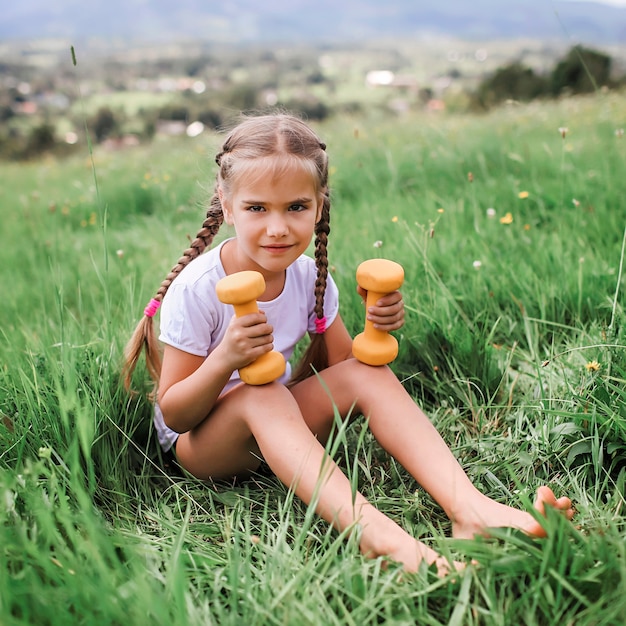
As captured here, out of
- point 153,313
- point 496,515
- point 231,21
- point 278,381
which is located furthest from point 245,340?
point 231,21

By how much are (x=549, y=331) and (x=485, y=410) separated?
408 millimetres

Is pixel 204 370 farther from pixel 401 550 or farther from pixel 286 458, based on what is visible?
pixel 401 550

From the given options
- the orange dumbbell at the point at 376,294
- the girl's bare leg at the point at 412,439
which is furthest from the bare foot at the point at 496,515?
the orange dumbbell at the point at 376,294

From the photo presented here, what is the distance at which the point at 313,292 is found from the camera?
184 centimetres

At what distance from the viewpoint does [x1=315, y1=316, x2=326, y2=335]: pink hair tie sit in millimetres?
1825

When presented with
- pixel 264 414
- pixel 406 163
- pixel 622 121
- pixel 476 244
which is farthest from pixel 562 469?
pixel 622 121

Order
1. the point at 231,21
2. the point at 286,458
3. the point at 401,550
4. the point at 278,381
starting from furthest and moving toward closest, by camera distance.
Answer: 1. the point at 231,21
2. the point at 278,381
3. the point at 286,458
4. the point at 401,550

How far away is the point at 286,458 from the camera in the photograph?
4.61ft

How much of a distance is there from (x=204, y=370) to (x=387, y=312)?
47 cm

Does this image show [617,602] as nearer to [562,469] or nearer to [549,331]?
[562,469]

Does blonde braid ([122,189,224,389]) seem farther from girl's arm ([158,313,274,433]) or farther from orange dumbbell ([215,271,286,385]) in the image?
orange dumbbell ([215,271,286,385])

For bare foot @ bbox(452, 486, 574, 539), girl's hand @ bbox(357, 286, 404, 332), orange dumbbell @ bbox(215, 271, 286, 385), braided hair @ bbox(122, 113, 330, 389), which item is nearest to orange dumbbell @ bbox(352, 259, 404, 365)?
girl's hand @ bbox(357, 286, 404, 332)

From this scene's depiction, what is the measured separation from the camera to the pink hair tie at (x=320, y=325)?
183 centimetres

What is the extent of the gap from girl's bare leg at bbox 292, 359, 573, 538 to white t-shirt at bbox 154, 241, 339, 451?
191 mm
